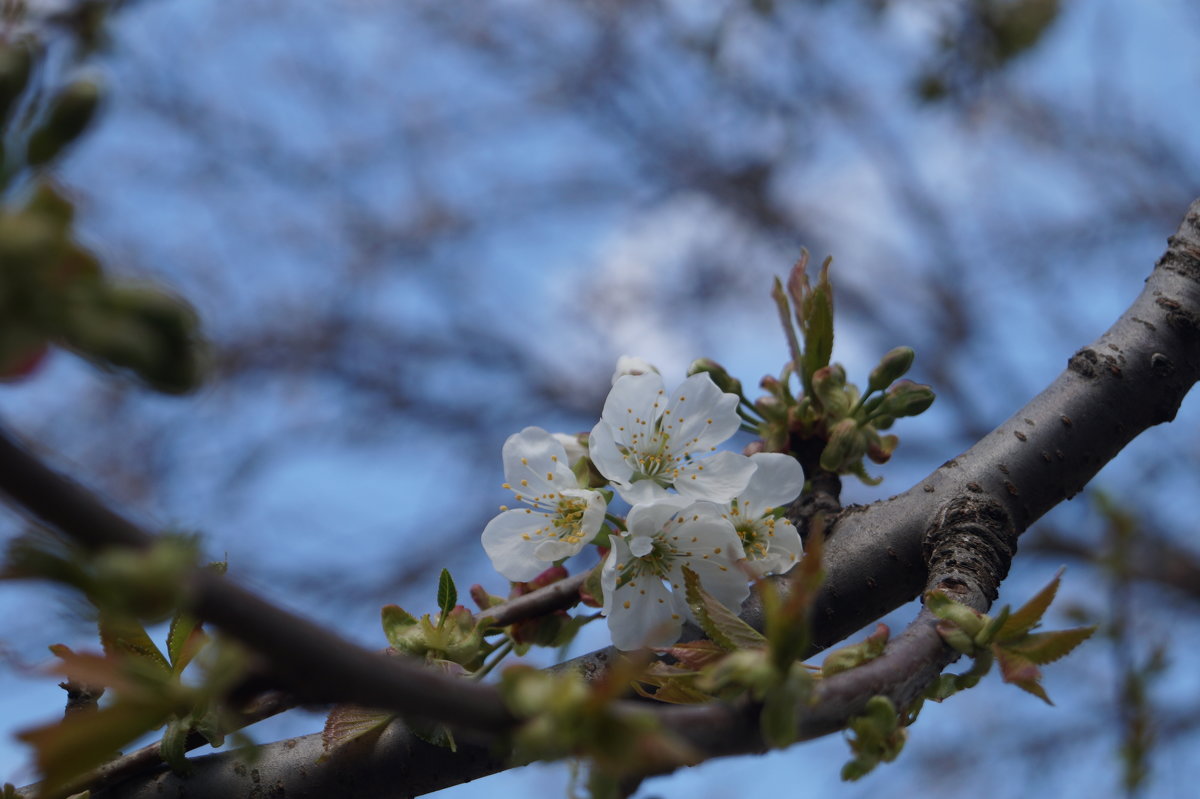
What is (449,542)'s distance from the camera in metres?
5.59

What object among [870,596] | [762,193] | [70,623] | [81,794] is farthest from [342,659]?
[762,193]

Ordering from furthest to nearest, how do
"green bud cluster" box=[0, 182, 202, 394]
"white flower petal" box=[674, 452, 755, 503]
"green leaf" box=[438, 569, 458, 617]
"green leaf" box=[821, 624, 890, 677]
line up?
"white flower petal" box=[674, 452, 755, 503] < "green leaf" box=[438, 569, 458, 617] < "green leaf" box=[821, 624, 890, 677] < "green bud cluster" box=[0, 182, 202, 394]

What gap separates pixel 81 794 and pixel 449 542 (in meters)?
4.82

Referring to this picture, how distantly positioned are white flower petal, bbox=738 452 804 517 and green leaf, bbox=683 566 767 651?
0.99 ft

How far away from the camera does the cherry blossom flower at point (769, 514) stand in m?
1.01

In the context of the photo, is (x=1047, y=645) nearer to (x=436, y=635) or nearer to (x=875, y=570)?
(x=875, y=570)

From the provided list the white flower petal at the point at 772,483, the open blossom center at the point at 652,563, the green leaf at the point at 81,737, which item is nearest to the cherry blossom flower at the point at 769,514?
the white flower petal at the point at 772,483

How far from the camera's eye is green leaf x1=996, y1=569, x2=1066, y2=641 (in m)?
0.69

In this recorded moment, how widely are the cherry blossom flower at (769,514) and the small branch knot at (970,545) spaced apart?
0.46ft

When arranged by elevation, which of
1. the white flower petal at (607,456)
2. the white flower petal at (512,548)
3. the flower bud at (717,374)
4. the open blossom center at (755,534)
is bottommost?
the open blossom center at (755,534)

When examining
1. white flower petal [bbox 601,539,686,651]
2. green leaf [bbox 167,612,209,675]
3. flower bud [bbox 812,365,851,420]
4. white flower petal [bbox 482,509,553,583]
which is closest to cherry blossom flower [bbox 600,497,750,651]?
white flower petal [bbox 601,539,686,651]

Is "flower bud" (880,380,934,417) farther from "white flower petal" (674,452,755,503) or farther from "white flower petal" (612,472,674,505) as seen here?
"white flower petal" (612,472,674,505)

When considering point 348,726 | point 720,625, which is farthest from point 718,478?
point 348,726

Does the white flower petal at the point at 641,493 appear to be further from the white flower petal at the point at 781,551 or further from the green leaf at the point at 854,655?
the green leaf at the point at 854,655
